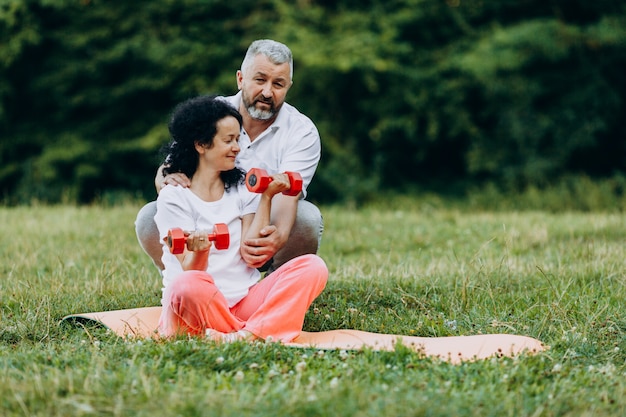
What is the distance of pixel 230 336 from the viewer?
3.80 meters

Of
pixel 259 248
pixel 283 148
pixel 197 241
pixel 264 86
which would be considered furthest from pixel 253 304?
pixel 264 86

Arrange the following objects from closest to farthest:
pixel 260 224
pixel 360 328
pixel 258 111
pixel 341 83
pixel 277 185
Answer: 1. pixel 277 185
2. pixel 260 224
3. pixel 360 328
4. pixel 258 111
5. pixel 341 83

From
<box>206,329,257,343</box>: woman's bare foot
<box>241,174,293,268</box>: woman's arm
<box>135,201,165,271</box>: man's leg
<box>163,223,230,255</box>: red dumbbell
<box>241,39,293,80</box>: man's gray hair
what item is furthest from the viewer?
<box>135,201,165,271</box>: man's leg

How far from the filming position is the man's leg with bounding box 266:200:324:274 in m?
4.74

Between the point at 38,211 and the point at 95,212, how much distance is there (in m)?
0.69

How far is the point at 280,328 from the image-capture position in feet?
12.7

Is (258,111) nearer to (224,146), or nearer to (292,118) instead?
(292,118)

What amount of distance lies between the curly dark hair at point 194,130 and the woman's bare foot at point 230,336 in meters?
0.80

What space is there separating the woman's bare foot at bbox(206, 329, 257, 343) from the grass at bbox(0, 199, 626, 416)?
0.56 feet

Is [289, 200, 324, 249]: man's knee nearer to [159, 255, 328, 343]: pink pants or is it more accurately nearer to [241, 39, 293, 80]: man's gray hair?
[159, 255, 328, 343]: pink pants

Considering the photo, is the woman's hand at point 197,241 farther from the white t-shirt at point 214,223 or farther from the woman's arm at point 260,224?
the woman's arm at point 260,224

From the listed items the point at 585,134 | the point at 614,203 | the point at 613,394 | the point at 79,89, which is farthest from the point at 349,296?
the point at 79,89

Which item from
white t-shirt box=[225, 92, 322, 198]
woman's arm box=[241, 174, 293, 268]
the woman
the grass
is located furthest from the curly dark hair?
the grass

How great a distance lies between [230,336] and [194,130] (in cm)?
107
